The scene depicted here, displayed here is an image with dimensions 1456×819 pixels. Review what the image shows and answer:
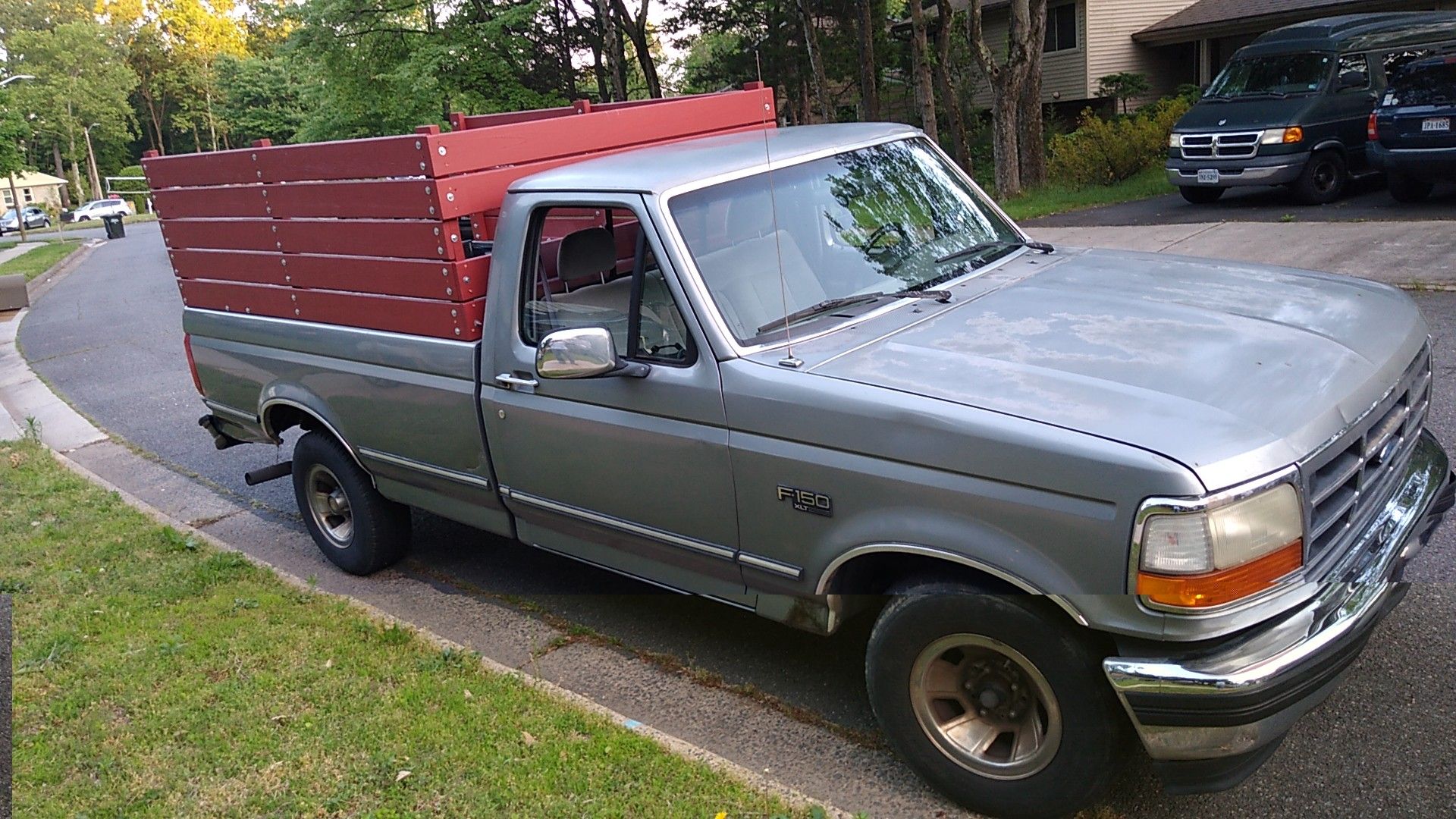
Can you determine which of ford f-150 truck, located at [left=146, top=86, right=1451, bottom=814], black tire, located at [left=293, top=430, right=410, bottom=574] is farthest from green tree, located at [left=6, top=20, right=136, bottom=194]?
ford f-150 truck, located at [left=146, top=86, right=1451, bottom=814]

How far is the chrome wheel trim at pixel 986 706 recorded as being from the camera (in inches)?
126

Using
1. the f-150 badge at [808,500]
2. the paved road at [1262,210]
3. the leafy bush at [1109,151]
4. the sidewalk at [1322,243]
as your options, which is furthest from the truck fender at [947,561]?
the leafy bush at [1109,151]

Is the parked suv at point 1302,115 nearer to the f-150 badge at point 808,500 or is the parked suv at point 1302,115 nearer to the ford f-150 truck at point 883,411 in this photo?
the ford f-150 truck at point 883,411

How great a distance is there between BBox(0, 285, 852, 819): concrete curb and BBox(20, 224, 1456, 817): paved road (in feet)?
1.04

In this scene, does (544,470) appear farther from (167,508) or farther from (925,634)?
(167,508)

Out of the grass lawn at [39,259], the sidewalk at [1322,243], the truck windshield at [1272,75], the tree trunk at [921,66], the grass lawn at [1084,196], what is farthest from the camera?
the grass lawn at [39,259]

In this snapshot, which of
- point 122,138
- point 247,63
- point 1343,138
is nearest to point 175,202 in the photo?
point 1343,138

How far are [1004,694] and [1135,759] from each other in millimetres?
682

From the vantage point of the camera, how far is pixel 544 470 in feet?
14.7

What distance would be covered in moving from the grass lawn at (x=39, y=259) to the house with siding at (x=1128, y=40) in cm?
2241

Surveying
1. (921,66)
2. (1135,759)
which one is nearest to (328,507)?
(1135,759)

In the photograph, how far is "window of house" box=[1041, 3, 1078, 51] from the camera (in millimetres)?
30203

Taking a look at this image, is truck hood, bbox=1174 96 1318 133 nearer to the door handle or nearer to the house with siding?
the door handle

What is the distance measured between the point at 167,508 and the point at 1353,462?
22.1ft
